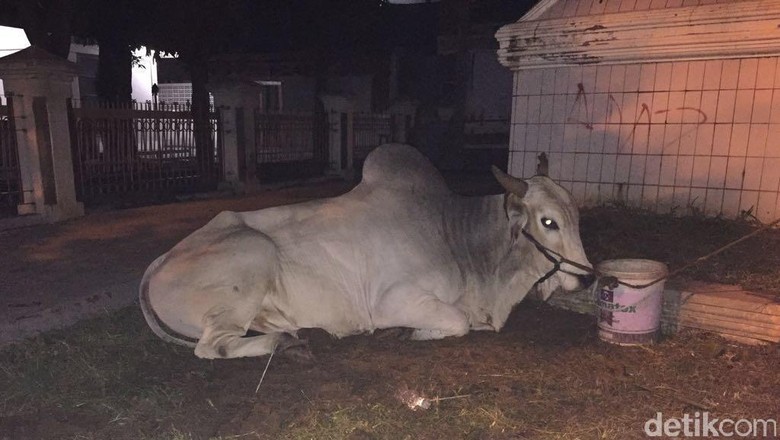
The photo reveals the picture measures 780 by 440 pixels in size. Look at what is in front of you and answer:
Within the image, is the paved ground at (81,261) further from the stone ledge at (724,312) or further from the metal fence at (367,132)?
the metal fence at (367,132)

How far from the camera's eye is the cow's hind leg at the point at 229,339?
3443mm

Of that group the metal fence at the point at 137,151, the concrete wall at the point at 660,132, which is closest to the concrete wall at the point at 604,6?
the concrete wall at the point at 660,132

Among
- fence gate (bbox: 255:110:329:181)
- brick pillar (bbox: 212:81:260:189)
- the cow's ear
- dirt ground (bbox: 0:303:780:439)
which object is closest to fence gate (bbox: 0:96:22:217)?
brick pillar (bbox: 212:81:260:189)

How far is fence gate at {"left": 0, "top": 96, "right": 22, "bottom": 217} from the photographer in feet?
25.6

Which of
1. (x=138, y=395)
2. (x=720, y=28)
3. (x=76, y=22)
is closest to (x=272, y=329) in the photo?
(x=138, y=395)

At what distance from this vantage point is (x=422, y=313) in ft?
12.4

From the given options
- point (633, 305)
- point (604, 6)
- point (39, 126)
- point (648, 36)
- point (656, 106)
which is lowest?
point (633, 305)

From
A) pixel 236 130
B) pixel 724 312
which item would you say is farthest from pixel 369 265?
pixel 236 130

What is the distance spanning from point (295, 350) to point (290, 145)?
9.84 m

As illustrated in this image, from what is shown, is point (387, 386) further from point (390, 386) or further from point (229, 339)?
point (229, 339)

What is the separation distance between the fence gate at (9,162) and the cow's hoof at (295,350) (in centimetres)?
602

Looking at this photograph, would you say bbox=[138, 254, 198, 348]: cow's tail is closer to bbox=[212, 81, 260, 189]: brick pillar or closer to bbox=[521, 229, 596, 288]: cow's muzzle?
bbox=[521, 229, 596, 288]: cow's muzzle

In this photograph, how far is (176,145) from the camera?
34.6 ft

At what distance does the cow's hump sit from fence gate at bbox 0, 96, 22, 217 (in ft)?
18.9
